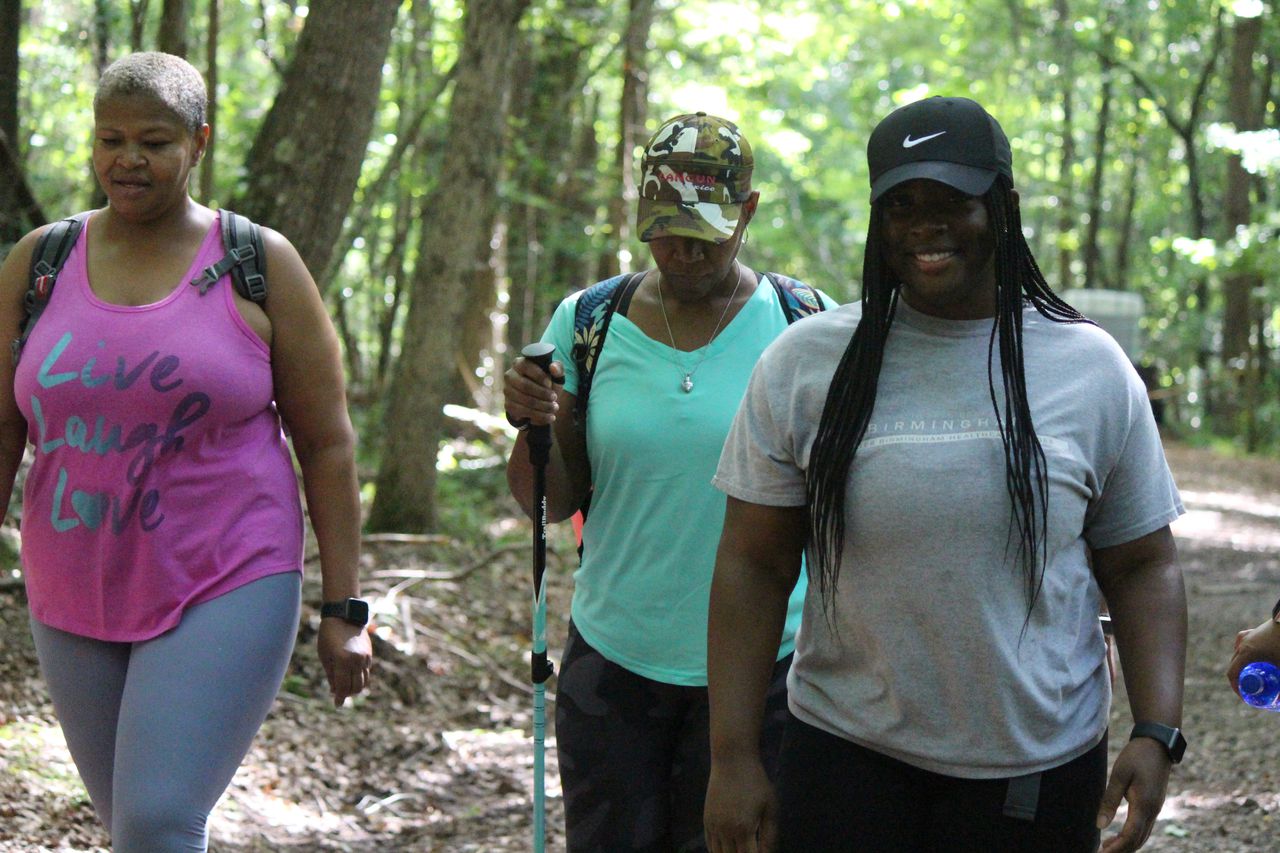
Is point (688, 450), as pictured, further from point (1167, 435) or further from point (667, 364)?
point (1167, 435)

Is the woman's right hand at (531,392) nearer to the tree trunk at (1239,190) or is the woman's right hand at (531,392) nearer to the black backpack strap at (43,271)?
the black backpack strap at (43,271)

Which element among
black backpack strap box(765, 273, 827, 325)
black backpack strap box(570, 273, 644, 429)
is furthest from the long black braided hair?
black backpack strap box(570, 273, 644, 429)

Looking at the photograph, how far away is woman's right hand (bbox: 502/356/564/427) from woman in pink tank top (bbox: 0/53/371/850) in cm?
48

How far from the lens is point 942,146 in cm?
273

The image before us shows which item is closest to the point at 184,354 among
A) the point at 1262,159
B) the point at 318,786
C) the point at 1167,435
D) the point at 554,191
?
the point at 318,786

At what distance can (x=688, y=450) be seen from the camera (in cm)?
369

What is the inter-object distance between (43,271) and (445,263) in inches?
287

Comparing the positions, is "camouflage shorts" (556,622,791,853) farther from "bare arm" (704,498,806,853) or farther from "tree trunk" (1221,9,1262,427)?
"tree trunk" (1221,9,1262,427)

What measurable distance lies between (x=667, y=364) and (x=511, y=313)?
14666 millimetres

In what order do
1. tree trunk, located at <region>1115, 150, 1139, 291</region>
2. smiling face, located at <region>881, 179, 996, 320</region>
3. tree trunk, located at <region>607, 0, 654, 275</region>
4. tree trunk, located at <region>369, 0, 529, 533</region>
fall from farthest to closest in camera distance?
tree trunk, located at <region>1115, 150, 1139, 291</region>
tree trunk, located at <region>607, 0, 654, 275</region>
tree trunk, located at <region>369, 0, 529, 533</region>
smiling face, located at <region>881, 179, 996, 320</region>

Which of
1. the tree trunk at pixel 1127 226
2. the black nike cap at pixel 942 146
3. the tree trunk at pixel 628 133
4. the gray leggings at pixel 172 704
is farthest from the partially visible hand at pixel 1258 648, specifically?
the tree trunk at pixel 1127 226

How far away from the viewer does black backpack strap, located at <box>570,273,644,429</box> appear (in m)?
3.90

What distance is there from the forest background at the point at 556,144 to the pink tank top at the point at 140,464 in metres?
3.57

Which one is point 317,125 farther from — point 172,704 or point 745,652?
point 745,652
